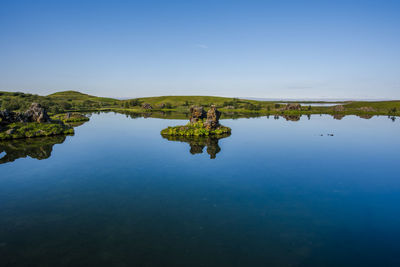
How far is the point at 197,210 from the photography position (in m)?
19.4

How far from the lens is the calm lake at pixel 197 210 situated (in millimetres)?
13930

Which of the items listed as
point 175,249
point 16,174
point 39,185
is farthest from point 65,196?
point 175,249

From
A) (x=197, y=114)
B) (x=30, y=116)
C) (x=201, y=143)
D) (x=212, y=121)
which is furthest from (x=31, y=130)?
(x=212, y=121)

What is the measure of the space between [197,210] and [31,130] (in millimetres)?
56601

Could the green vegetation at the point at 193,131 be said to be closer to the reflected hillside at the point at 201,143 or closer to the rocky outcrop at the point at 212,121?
the rocky outcrop at the point at 212,121

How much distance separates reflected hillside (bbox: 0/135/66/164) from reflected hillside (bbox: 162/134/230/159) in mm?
26289

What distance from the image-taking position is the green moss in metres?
50.5

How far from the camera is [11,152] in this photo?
128 feet

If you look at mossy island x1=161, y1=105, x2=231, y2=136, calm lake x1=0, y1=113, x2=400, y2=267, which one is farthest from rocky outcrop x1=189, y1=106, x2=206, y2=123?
calm lake x1=0, y1=113, x2=400, y2=267

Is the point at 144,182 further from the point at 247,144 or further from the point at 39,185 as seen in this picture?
the point at 247,144

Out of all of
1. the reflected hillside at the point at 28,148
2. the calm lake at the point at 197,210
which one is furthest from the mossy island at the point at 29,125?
the calm lake at the point at 197,210

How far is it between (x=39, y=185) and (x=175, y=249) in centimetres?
2048

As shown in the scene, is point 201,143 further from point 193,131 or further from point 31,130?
point 31,130

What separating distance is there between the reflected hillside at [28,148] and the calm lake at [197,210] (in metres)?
0.71
